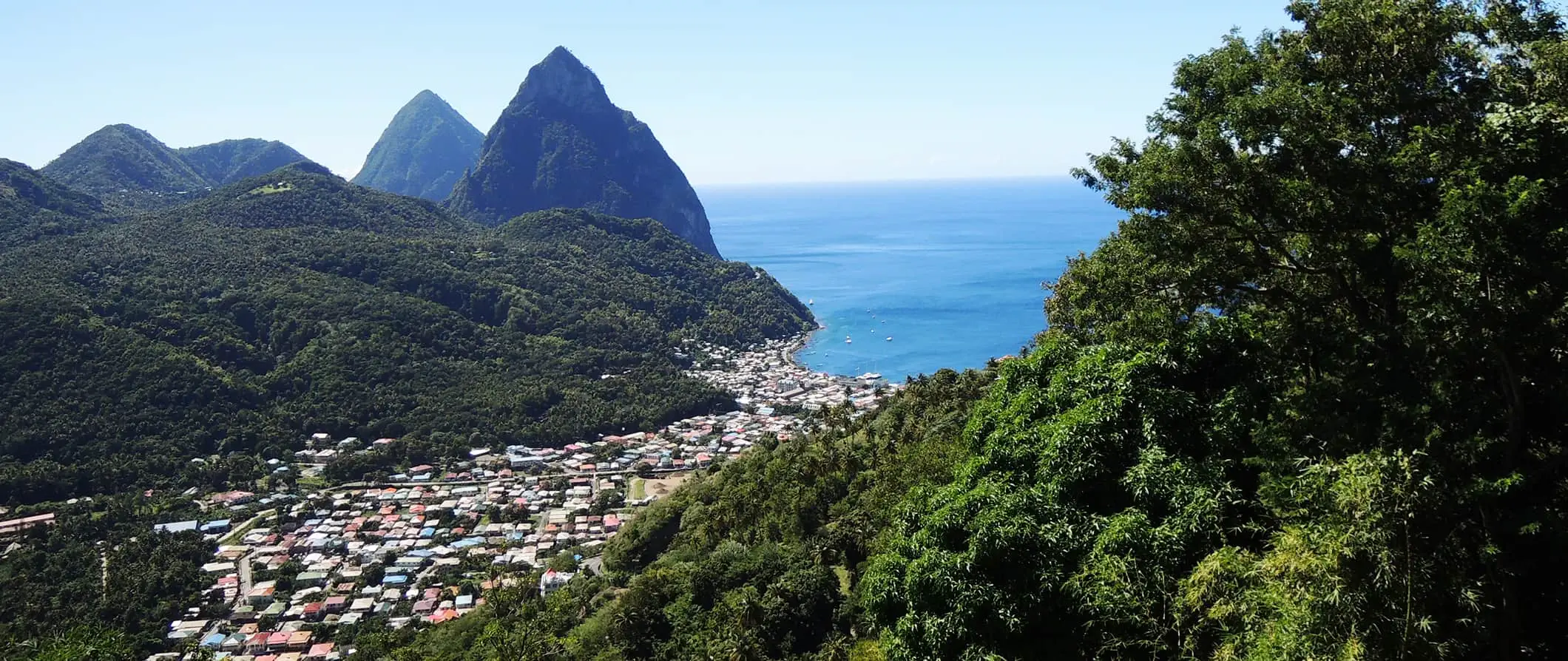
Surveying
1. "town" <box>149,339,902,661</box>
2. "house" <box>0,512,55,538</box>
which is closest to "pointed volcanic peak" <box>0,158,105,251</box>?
"house" <box>0,512,55,538</box>

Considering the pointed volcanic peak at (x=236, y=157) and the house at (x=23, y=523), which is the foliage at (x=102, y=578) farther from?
the pointed volcanic peak at (x=236, y=157)

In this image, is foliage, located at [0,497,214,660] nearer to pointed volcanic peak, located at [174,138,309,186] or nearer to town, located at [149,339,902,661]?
town, located at [149,339,902,661]

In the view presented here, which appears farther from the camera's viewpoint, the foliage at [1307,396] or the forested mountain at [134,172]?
the forested mountain at [134,172]

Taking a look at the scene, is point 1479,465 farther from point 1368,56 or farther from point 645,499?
point 645,499

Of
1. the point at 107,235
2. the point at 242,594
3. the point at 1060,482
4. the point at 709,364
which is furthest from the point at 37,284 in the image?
the point at 1060,482

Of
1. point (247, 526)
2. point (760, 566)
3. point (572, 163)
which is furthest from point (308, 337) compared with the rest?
point (572, 163)

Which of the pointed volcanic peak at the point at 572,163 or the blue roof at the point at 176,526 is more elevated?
the pointed volcanic peak at the point at 572,163

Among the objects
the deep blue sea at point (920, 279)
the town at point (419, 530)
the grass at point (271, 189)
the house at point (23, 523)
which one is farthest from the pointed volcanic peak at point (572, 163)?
the house at point (23, 523)
